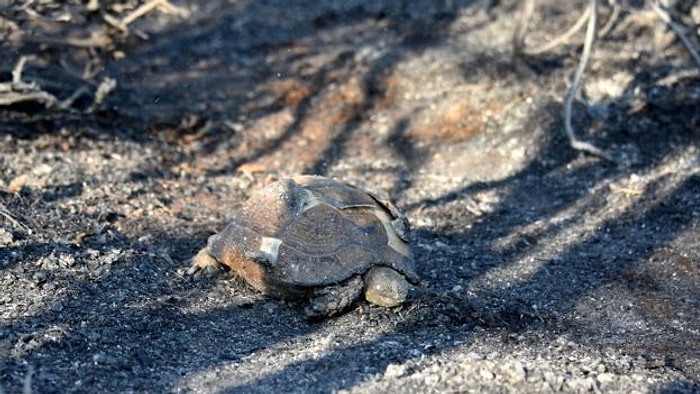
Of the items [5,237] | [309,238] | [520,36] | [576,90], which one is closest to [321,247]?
[309,238]

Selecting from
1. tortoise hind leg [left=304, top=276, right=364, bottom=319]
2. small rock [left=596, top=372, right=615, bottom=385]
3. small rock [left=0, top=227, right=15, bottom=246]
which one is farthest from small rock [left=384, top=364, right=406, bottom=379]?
small rock [left=0, top=227, right=15, bottom=246]

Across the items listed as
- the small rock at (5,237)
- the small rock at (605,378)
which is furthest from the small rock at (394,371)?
the small rock at (5,237)

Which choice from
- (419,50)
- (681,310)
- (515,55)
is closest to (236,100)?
(419,50)

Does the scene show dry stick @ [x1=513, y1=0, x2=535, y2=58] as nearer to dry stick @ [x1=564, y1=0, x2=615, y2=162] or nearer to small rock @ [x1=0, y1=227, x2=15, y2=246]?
dry stick @ [x1=564, y1=0, x2=615, y2=162]

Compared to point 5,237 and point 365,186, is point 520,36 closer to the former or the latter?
point 365,186

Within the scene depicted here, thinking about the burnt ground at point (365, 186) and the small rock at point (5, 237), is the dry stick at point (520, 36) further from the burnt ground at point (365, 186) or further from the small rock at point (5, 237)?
the small rock at point (5, 237)

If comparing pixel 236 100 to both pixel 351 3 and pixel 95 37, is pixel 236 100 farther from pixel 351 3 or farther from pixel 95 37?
pixel 351 3
